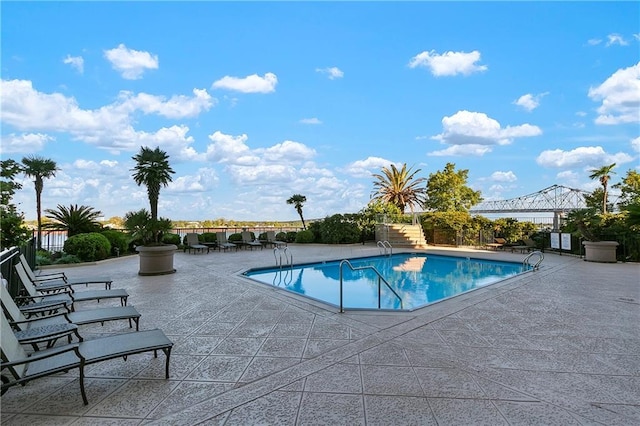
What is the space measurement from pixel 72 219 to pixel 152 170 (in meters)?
4.53

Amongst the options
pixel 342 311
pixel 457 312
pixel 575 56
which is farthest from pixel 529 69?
pixel 342 311

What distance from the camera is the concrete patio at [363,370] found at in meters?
2.47

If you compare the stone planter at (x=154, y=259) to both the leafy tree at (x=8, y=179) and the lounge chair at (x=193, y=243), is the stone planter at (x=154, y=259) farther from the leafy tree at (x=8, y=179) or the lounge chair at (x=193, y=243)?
the lounge chair at (x=193, y=243)

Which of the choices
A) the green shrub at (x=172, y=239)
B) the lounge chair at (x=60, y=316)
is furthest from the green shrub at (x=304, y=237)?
the lounge chair at (x=60, y=316)

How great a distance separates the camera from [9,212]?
7031 millimetres

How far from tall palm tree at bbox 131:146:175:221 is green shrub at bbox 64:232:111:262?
7.35 feet

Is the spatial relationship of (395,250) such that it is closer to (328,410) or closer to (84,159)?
(328,410)

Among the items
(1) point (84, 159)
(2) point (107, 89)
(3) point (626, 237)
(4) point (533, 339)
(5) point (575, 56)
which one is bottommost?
(4) point (533, 339)

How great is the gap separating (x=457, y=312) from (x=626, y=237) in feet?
35.4

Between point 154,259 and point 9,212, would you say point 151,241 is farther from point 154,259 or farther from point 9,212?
point 9,212

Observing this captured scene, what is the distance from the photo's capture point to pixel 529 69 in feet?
49.5

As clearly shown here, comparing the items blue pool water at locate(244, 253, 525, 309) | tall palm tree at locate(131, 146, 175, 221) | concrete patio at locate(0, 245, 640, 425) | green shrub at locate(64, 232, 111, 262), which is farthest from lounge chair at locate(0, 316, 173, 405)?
green shrub at locate(64, 232, 111, 262)

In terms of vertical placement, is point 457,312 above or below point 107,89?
below

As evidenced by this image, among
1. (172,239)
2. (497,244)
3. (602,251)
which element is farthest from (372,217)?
(172,239)
